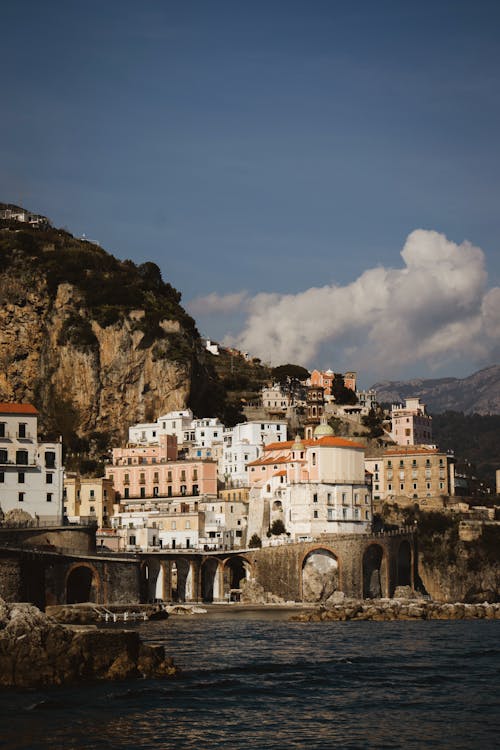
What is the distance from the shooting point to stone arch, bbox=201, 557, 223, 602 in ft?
366

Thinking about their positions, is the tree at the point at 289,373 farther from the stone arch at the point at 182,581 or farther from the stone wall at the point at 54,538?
the stone wall at the point at 54,538

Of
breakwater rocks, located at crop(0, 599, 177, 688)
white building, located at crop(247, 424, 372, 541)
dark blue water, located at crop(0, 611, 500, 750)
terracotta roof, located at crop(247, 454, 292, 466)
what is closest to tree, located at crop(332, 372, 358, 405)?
terracotta roof, located at crop(247, 454, 292, 466)

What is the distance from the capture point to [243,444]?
428 ft

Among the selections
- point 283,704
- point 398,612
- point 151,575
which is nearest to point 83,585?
point 151,575

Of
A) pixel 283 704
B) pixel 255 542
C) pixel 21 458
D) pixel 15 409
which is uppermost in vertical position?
pixel 15 409

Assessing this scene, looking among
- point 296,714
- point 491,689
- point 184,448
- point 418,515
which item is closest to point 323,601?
point 418,515

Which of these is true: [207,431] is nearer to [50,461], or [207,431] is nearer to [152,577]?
[152,577]

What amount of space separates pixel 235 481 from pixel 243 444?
14.2 ft

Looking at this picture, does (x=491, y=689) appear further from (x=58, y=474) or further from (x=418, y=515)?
(x=418, y=515)

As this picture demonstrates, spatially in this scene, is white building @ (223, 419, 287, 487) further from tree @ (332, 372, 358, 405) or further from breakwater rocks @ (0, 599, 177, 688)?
breakwater rocks @ (0, 599, 177, 688)

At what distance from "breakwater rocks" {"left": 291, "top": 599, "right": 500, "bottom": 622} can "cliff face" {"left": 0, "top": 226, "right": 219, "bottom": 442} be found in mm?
52087

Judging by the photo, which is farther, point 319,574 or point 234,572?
point 234,572

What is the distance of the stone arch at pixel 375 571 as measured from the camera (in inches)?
4156

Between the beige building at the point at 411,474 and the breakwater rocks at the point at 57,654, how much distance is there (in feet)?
255
